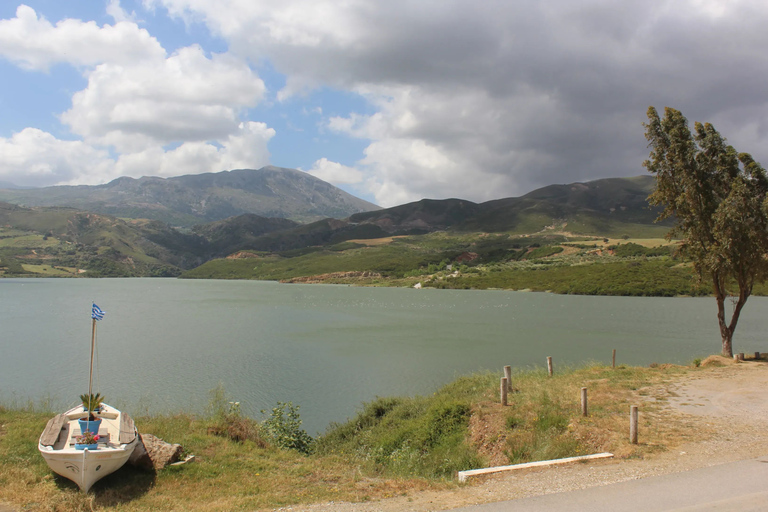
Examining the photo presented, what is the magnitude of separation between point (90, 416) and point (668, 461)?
14859 millimetres

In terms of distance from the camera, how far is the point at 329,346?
43.8 meters

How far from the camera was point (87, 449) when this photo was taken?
10000mm

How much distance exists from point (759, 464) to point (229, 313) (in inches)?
2915

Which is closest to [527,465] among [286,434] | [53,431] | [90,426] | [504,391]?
[504,391]

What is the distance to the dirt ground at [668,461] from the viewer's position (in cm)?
924

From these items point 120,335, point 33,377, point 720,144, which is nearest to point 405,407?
point 720,144

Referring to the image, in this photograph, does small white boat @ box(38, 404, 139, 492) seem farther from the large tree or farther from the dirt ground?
the large tree

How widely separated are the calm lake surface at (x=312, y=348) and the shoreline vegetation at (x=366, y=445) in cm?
492

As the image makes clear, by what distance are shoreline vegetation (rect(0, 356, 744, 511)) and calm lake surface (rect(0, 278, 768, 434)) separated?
4917 millimetres

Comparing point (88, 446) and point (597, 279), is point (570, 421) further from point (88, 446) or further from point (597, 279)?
point (597, 279)

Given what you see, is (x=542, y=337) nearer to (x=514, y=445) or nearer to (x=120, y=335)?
(x=514, y=445)

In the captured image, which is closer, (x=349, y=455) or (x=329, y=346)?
(x=349, y=455)

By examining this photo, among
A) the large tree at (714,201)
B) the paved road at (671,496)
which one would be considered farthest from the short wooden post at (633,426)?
the large tree at (714,201)

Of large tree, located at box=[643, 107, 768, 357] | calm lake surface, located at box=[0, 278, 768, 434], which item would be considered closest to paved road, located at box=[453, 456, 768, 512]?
calm lake surface, located at box=[0, 278, 768, 434]
